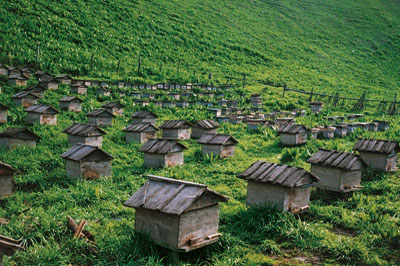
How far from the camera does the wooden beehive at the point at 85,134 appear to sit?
51.2 ft

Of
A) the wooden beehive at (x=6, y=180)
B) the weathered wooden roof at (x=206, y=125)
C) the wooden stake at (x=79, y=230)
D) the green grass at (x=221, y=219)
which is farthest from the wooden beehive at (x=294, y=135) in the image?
the wooden beehive at (x=6, y=180)

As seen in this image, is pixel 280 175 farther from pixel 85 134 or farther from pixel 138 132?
pixel 138 132

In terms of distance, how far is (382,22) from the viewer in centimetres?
6512

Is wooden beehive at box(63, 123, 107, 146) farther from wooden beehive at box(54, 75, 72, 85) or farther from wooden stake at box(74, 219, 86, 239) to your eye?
wooden beehive at box(54, 75, 72, 85)

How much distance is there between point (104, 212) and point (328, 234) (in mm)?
5304

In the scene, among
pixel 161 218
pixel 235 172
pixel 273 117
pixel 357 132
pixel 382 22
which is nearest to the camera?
pixel 161 218

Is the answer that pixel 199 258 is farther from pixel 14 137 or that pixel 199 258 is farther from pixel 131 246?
pixel 14 137

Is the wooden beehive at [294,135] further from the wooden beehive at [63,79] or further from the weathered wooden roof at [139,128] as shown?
the wooden beehive at [63,79]

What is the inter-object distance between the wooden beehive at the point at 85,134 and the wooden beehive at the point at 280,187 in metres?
7.88

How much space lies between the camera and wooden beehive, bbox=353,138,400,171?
12484mm

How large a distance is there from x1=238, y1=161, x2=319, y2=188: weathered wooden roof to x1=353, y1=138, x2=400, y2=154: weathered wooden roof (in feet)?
12.6

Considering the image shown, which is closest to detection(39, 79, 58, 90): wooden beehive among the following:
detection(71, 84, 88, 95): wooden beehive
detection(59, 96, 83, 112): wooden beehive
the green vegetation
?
the green vegetation

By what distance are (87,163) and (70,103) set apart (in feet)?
29.9

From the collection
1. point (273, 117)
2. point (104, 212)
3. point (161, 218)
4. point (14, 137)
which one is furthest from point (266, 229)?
point (273, 117)
